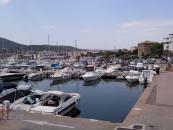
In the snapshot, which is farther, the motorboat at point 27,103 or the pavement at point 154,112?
the motorboat at point 27,103

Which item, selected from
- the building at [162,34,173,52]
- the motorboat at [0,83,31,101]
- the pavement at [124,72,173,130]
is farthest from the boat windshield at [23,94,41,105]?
the building at [162,34,173,52]

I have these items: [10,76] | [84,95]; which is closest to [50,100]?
[84,95]

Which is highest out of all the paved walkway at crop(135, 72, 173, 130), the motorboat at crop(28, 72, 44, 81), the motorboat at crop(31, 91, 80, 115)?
the paved walkway at crop(135, 72, 173, 130)

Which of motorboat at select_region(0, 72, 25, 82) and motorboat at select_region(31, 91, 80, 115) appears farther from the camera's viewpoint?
motorboat at select_region(0, 72, 25, 82)

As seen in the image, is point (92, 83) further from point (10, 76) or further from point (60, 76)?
point (10, 76)

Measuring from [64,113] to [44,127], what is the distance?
9.00m

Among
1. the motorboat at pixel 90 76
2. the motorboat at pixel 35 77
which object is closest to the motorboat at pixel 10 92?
the motorboat at pixel 90 76

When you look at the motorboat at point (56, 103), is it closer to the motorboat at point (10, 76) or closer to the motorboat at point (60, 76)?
the motorboat at point (60, 76)

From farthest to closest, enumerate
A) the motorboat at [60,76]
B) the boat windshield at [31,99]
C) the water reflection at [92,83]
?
the motorboat at [60,76]
the water reflection at [92,83]
the boat windshield at [31,99]

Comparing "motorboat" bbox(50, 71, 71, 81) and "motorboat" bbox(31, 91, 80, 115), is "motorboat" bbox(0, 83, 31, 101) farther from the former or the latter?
"motorboat" bbox(50, 71, 71, 81)

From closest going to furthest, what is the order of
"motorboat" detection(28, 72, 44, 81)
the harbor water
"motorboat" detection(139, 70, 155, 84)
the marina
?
the marina
the harbor water
"motorboat" detection(139, 70, 155, 84)
"motorboat" detection(28, 72, 44, 81)

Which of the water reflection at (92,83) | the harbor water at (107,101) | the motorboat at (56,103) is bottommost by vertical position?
the harbor water at (107,101)

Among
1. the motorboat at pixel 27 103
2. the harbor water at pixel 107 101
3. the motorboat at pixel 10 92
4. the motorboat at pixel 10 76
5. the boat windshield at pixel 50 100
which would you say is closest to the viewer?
the motorboat at pixel 27 103

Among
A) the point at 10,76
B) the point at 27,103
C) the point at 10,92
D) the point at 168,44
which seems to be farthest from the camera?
the point at 168,44
